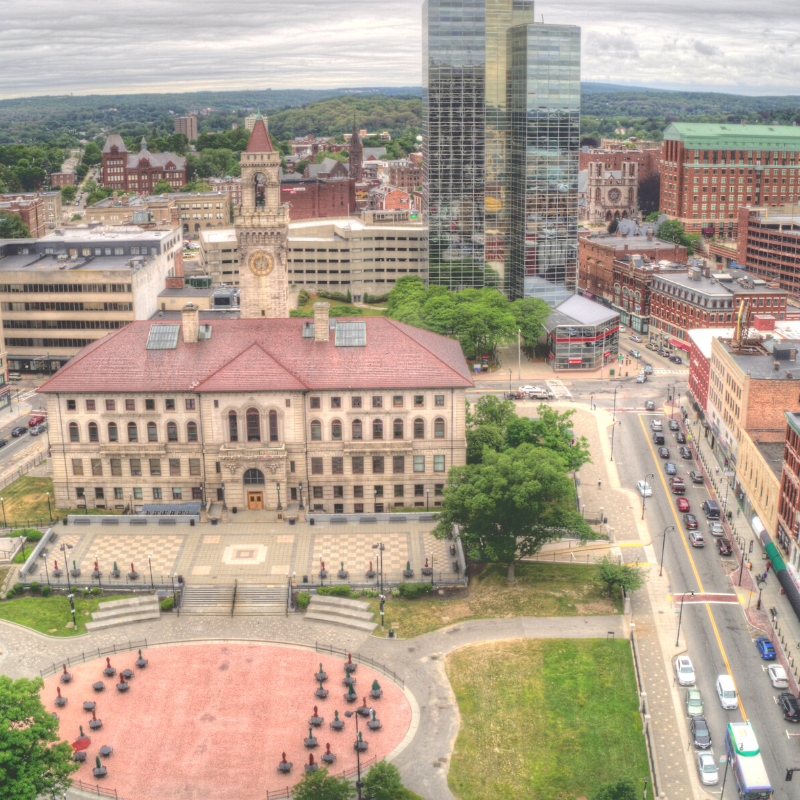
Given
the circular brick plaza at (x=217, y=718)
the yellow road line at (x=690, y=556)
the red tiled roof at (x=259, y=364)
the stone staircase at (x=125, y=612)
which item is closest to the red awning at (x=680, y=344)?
the yellow road line at (x=690, y=556)

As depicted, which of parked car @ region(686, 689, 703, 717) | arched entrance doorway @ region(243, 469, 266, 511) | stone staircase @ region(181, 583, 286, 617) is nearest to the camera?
parked car @ region(686, 689, 703, 717)

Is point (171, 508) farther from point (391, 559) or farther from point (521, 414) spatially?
point (521, 414)

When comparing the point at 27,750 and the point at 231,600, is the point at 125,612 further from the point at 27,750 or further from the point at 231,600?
the point at 27,750

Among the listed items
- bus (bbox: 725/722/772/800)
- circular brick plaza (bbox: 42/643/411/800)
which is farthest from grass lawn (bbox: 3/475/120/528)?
bus (bbox: 725/722/772/800)

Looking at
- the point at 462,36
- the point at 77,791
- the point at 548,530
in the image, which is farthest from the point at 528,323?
the point at 77,791

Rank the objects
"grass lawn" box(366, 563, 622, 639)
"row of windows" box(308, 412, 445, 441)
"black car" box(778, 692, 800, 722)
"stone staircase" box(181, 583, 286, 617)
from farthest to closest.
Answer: "row of windows" box(308, 412, 445, 441), "stone staircase" box(181, 583, 286, 617), "grass lawn" box(366, 563, 622, 639), "black car" box(778, 692, 800, 722)

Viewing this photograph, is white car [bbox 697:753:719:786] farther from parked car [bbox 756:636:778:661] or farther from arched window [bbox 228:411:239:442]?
arched window [bbox 228:411:239:442]
